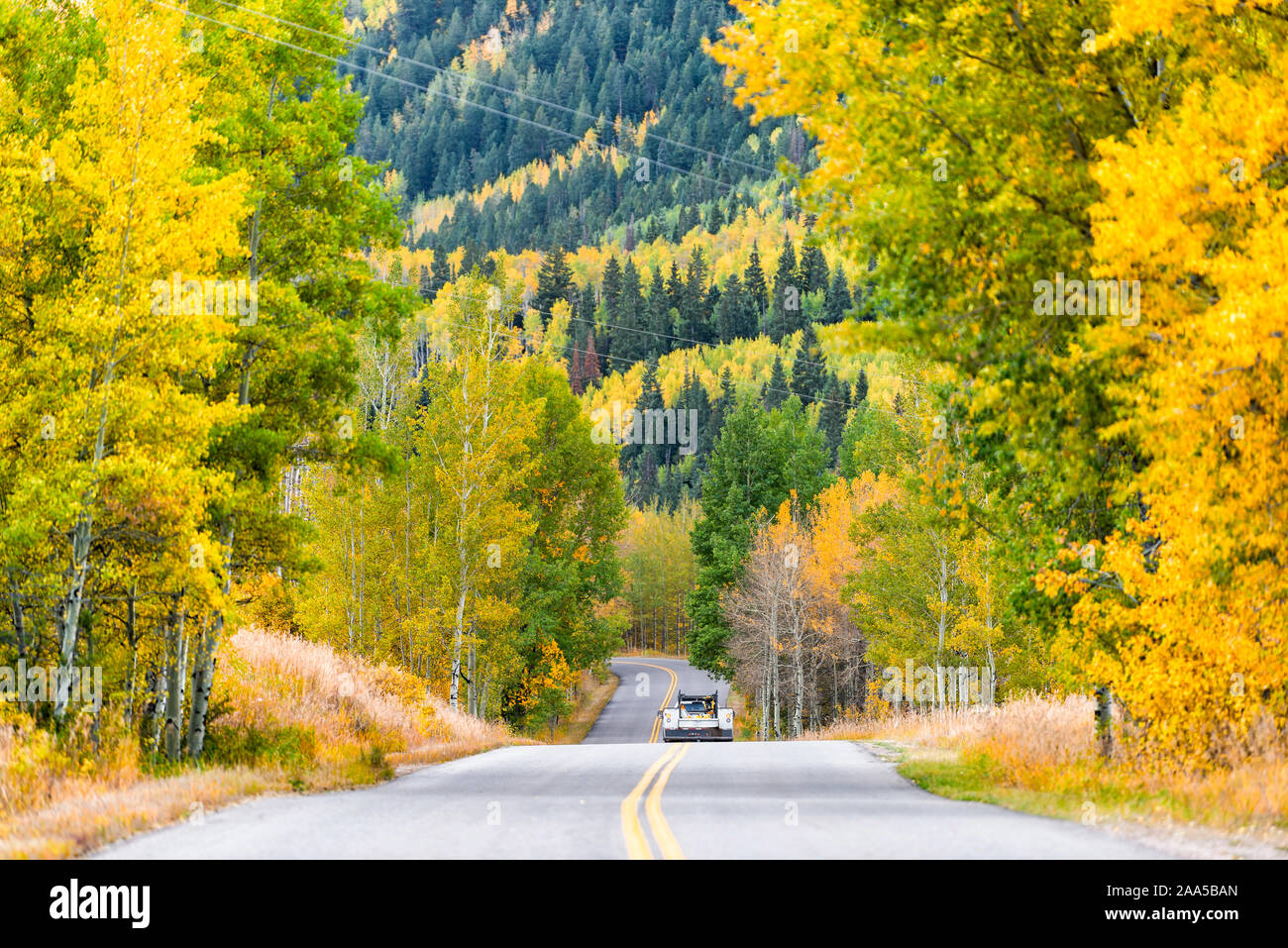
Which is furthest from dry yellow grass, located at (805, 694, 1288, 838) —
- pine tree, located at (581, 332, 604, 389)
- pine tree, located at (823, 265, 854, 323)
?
pine tree, located at (581, 332, 604, 389)

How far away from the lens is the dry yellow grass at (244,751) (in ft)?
37.6

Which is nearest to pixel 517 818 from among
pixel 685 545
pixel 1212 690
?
pixel 1212 690

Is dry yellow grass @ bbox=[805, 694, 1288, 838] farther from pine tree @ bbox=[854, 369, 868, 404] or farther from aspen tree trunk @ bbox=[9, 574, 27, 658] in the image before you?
pine tree @ bbox=[854, 369, 868, 404]

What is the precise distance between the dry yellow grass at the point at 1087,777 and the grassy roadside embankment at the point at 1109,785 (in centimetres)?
1

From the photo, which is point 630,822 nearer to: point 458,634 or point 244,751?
point 244,751

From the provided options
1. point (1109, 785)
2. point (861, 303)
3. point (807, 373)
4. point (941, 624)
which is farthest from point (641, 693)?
point (807, 373)

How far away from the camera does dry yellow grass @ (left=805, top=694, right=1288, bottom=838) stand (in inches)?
446

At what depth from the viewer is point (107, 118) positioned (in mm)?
16594

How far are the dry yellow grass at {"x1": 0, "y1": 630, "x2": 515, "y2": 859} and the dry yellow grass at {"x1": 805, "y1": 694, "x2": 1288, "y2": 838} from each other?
8.74m

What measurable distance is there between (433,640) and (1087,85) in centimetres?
2966

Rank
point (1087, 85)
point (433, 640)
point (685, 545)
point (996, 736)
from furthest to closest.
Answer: point (685, 545)
point (433, 640)
point (996, 736)
point (1087, 85)

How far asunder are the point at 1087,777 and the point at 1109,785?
57cm

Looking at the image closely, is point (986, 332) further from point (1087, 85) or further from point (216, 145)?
point (216, 145)

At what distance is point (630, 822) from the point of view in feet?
36.3
